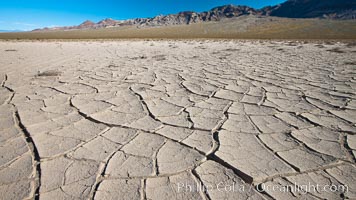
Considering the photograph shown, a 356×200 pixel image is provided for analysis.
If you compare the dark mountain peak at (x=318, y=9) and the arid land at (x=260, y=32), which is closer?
the arid land at (x=260, y=32)

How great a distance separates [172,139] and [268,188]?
2.59 feet

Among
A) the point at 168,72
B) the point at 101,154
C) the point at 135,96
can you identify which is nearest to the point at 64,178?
the point at 101,154

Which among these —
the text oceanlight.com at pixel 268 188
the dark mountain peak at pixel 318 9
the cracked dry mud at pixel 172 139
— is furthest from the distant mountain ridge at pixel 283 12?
the text oceanlight.com at pixel 268 188

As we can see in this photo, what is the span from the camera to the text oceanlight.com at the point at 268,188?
130 cm

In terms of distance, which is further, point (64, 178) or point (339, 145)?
point (339, 145)

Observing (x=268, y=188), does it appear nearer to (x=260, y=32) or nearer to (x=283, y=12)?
(x=260, y=32)

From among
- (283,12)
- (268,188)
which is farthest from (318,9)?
(268,188)

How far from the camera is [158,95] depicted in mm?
3023

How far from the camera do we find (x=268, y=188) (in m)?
1.32

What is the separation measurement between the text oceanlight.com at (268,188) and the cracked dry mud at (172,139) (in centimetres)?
2

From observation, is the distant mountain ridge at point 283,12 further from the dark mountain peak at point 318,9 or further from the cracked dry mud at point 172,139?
the cracked dry mud at point 172,139

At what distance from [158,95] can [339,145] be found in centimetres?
195

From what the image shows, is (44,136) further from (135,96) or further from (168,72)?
(168,72)

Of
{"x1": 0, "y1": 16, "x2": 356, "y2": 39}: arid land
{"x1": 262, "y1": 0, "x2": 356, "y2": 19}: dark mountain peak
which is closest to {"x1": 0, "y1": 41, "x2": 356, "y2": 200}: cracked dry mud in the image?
{"x1": 0, "y1": 16, "x2": 356, "y2": 39}: arid land
